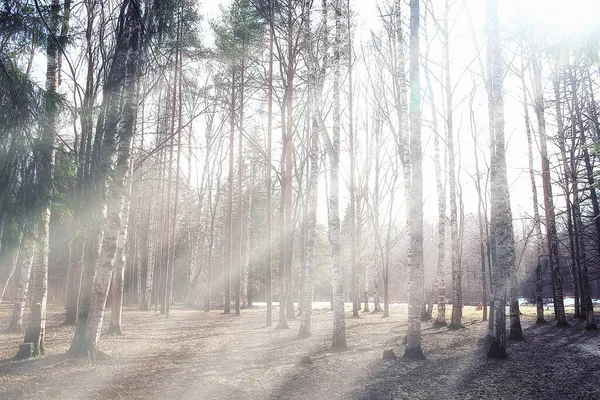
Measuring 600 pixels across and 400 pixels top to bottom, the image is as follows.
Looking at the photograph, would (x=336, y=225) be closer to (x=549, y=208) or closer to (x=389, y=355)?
(x=389, y=355)

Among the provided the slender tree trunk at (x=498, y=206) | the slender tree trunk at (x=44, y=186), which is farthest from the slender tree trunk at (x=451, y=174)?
the slender tree trunk at (x=44, y=186)

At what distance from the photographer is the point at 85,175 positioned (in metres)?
5.02

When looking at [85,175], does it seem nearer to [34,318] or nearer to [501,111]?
[34,318]

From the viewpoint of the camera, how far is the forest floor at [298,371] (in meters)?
5.11

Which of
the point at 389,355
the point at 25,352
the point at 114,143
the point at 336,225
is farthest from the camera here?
the point at 336,225

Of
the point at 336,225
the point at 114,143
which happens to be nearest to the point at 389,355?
the point at 336,225

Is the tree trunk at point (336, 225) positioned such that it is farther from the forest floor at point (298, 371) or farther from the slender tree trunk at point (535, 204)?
the slender tree trunk at point (535, 204)

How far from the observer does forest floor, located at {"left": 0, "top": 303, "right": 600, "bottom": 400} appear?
5.11 meters

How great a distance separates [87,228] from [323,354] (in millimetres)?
5200

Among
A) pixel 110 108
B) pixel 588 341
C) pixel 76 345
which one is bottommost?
pixel 588 341

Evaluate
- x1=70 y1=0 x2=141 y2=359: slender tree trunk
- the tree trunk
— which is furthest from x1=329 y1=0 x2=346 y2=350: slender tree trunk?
x1=70 y1=0 x2=141 y2=359: slender tree trunk

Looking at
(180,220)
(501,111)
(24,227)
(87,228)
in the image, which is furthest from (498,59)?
(180,220)

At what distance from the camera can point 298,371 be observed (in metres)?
6.42

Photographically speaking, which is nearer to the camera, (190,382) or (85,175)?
(85,175)
